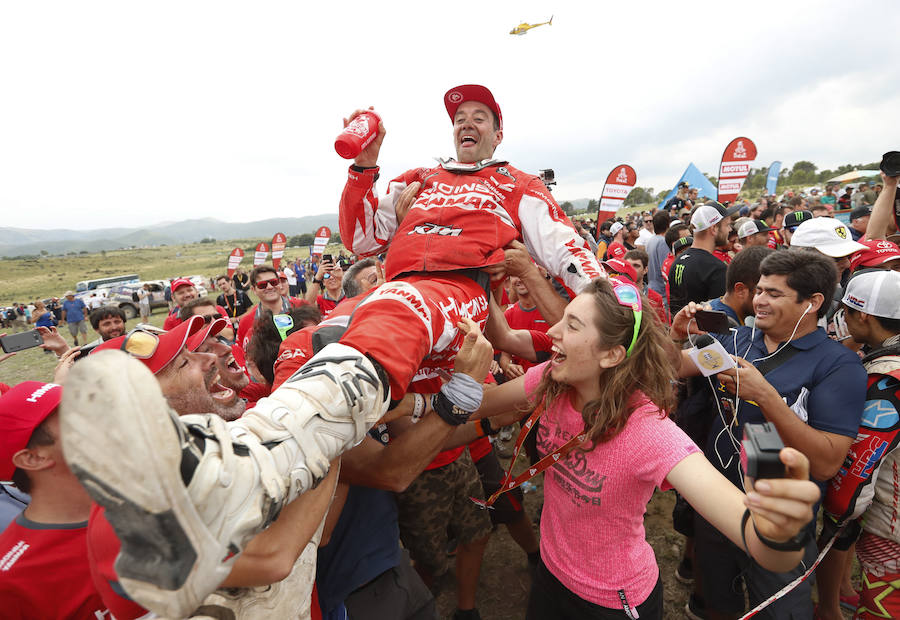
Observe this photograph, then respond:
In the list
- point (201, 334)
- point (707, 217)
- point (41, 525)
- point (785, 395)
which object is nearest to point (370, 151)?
point (201, 334)

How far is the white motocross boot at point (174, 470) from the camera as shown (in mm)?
881

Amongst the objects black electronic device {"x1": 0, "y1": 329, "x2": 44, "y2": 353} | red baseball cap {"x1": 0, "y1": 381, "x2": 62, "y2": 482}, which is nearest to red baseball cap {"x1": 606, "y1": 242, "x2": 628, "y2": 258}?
red baseball cap {"x1": 0, "y1": 381, "x2": 62, "y2": 482}

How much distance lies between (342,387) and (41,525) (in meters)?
1.44

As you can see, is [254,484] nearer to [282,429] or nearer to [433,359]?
[282,429]

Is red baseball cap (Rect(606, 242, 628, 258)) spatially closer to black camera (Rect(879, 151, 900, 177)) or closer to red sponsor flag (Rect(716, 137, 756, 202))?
black camera (Rect(879, 151, 900, 177))

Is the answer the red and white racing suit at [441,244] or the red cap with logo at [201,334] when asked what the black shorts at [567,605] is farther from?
the red cap with logo at [201,334]

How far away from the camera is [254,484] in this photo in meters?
1.18

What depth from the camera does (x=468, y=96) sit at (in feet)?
10.1

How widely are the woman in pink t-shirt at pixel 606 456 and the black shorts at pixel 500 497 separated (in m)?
1.22

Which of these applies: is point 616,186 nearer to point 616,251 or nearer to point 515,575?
point 616,251

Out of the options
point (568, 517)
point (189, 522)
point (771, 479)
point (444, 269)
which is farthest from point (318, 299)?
point (771, 479)

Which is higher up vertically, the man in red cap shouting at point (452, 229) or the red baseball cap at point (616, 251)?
the man in red cap shouting at point (452, 229)

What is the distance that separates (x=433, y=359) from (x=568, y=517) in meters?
1.06

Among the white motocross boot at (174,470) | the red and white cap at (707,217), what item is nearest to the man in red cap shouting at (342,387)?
the white motocross boot at (174,470)
